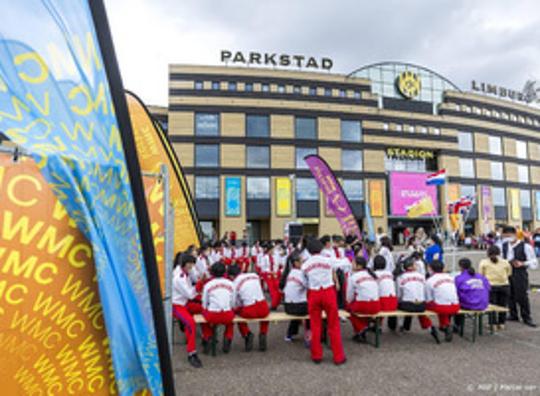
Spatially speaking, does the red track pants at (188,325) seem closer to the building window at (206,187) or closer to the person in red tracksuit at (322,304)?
the person in red tracksuit at (322,304)

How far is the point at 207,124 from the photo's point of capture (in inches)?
1356

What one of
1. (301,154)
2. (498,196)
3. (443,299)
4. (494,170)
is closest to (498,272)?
(443,299)

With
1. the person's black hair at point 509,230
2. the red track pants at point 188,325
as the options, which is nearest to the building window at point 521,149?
the person's black hair at point 509,230

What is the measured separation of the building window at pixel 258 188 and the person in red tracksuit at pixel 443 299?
28250 mm

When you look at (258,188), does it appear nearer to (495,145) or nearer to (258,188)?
(258,188)

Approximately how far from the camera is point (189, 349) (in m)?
5.14

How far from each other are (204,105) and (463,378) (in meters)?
33.5

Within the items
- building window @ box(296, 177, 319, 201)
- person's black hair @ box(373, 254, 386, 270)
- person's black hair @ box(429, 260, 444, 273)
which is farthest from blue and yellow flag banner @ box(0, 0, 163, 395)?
building window @ box(296, 177, 319, 201)

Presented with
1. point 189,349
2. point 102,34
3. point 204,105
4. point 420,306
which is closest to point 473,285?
A: point 420,306

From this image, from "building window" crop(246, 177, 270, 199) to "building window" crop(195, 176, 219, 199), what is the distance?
328cm

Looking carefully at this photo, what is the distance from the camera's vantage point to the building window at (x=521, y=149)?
45862 mm

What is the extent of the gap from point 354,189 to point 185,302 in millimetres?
32952

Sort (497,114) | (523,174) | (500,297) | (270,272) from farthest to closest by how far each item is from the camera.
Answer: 1. (523,174)
2. (497,114)
3. (270,272)
4. (500,297)

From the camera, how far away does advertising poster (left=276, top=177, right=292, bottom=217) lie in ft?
112
